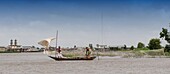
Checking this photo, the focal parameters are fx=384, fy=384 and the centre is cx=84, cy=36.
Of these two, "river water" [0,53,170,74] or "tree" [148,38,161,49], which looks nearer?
"river water" [0,53,170,74]

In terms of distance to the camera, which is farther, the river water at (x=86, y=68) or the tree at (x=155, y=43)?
the tree at (x=155, y=43)

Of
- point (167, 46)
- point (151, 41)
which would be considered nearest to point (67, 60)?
point (167, 46)

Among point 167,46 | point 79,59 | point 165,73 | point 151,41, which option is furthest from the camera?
point 151,41

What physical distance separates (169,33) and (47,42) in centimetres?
7549

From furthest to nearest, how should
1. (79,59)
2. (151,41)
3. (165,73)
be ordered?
(151,41)
(79,59)
(165,73)

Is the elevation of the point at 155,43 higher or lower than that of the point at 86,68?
higher

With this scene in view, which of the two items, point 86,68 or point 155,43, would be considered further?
point 155,43

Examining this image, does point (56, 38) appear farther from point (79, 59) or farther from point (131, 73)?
point (131, 73)

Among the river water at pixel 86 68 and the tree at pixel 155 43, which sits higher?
the tree at pixel 155 43

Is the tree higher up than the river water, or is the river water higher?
the tree

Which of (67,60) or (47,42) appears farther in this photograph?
(47,42)

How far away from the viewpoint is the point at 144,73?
129ft

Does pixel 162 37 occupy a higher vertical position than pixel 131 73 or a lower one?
higher

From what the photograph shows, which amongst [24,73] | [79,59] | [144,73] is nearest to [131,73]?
[144,73]
